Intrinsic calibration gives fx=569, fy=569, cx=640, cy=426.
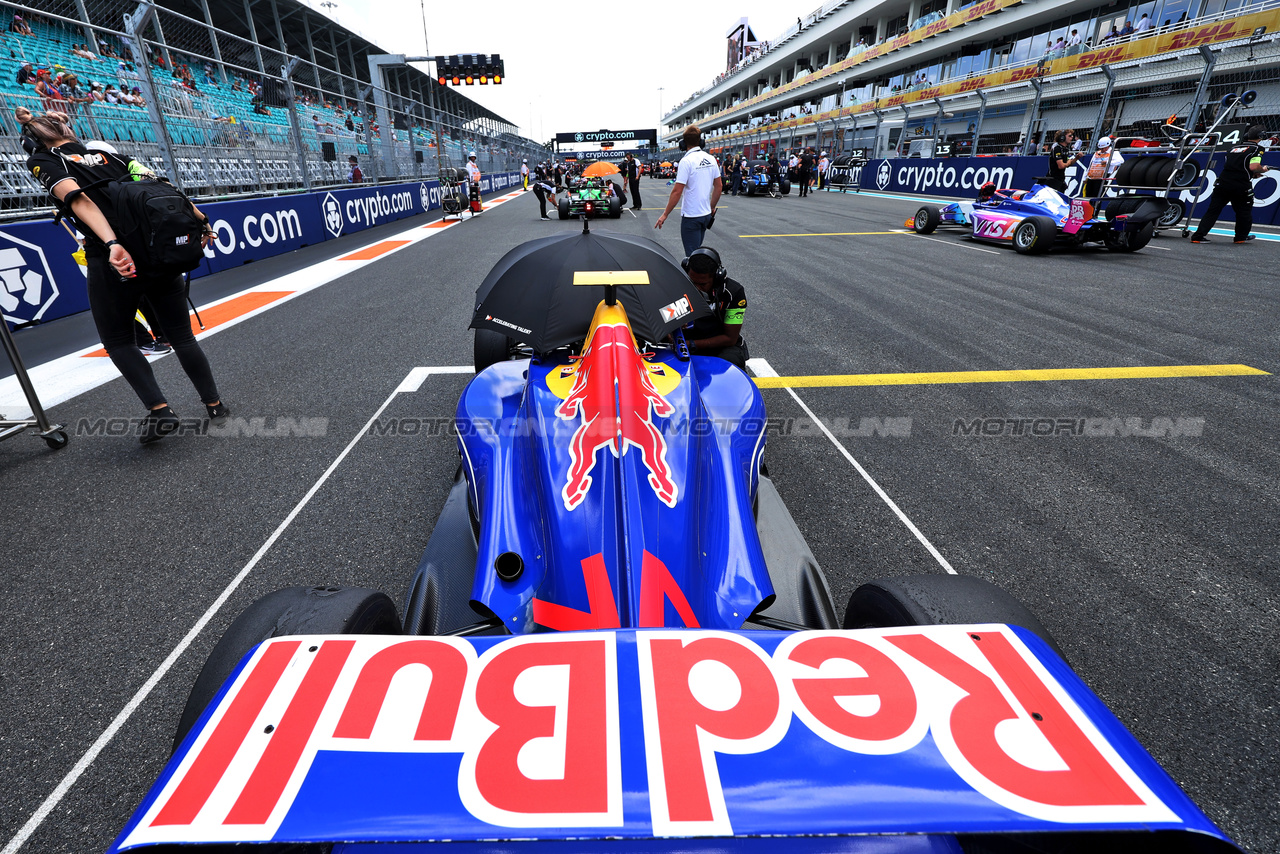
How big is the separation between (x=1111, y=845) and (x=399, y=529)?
2.52m

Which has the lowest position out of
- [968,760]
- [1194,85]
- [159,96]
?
[968,760]

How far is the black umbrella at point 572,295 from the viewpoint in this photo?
2615 mm

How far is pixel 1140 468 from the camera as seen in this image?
3100 mm

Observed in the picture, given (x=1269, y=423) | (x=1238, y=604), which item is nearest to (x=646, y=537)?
(x=1238, y=604)

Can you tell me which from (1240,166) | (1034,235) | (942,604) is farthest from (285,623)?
(1240,166)

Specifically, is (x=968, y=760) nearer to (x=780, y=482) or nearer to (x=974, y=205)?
(x=780, y=482)

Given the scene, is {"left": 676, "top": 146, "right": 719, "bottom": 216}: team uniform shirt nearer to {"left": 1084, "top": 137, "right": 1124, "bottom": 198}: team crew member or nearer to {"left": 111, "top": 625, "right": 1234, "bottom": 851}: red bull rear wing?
{"left": 111, "top": 625, "right": 1234, "bottom": 851}: red bull rear wing

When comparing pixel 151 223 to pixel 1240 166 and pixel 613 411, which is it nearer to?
pixel 613 411

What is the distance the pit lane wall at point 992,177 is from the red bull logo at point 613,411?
1525 centimetres

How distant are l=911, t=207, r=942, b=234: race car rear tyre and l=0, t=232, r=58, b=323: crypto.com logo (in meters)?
13.8

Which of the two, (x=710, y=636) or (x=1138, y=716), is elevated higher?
(x=710, y=636)

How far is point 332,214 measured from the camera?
11961 millimetres

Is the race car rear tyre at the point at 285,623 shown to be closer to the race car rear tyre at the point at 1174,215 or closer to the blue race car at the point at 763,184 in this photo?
the race car rear tyre at the point at 1174,215

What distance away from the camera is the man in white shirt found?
265 inches
